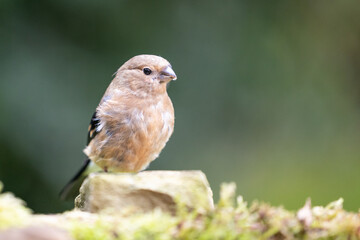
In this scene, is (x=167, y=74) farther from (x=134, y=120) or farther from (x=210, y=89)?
(x=210, y=89)

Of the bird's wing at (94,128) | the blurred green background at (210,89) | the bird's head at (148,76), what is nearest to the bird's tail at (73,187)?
the blurred green background at (210,89)

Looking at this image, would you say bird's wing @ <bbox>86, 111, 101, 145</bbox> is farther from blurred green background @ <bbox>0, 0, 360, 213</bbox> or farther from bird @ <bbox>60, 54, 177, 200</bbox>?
blurred green background @ <bbox>0, 0, 360, 213</bbox>

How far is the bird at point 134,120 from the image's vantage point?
182 inches

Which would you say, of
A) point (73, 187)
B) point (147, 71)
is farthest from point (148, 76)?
point (73, 187)

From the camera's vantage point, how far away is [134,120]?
4660 mm

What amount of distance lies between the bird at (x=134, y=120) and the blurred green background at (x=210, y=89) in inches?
64.0

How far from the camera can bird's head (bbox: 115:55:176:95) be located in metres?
4.96

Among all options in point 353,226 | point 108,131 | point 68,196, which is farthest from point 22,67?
point 353,226

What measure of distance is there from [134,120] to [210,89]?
9.16 feet

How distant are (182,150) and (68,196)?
1.69 metres

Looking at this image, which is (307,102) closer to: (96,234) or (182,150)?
(182,150)

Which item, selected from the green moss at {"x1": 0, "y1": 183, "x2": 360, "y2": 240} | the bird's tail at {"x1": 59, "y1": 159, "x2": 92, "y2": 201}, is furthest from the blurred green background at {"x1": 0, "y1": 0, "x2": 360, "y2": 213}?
the green moss at {"x1": 0, "y1": 183, "x2": 360, "y2": 240}

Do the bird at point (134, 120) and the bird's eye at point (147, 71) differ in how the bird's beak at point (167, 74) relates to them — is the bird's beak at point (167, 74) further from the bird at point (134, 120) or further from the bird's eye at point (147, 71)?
the bird's eye at point (147, 71)

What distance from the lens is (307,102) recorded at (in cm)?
741
